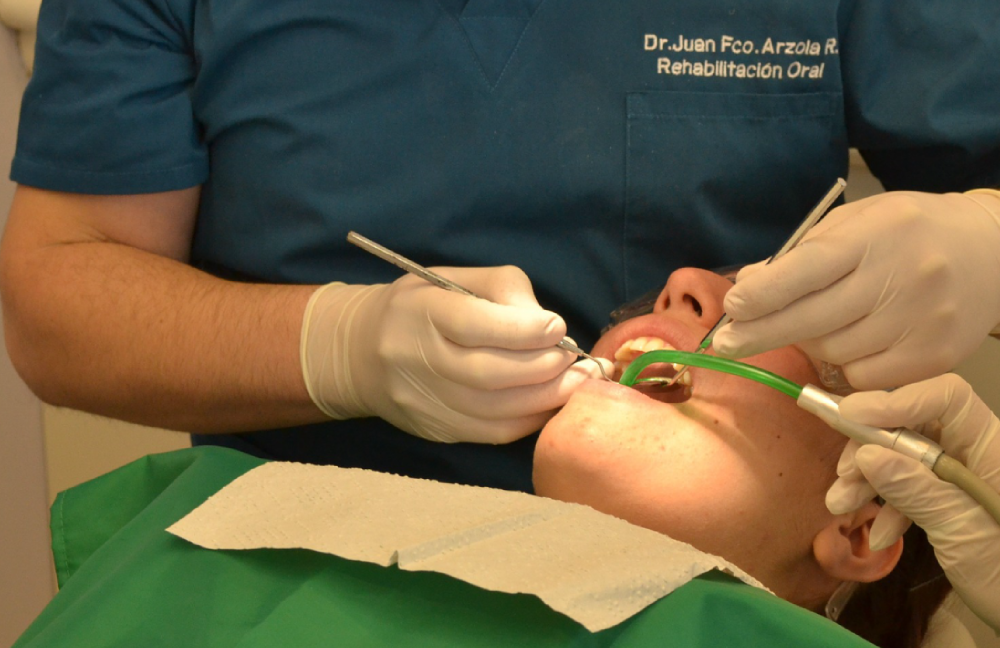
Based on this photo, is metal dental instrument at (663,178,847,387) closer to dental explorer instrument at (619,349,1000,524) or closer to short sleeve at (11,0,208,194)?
dental explorer instrument at (619,349,1000,524)

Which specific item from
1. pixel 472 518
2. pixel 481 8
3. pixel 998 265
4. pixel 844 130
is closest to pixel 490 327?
pixel 472 518

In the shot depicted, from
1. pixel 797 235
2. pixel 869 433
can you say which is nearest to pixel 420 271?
pixel 797 235

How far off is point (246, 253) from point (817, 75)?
3.16ft

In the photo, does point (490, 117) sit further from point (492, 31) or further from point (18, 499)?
point (18, 499)

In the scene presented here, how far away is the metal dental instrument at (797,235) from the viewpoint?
3.23 feet

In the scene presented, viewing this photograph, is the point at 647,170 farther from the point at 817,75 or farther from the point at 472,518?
the point at 472,518

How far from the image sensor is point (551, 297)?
A: 1418 millimetres

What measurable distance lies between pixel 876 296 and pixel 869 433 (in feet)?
0.54

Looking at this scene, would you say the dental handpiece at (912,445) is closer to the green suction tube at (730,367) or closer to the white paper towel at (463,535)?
the green suction tube at (730,367)

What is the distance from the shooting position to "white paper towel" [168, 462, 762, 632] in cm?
84

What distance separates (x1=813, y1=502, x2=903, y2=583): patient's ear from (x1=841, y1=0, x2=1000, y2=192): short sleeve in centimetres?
63


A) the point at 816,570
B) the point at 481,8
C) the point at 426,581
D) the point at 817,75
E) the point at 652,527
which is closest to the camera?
the point at 426,581

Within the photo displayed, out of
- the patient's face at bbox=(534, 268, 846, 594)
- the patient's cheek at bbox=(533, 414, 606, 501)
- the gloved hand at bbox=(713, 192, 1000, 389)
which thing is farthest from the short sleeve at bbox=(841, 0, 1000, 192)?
the patient's cheek at bbox=(533, 414, 606, 501)

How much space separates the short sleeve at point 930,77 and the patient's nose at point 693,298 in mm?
464
